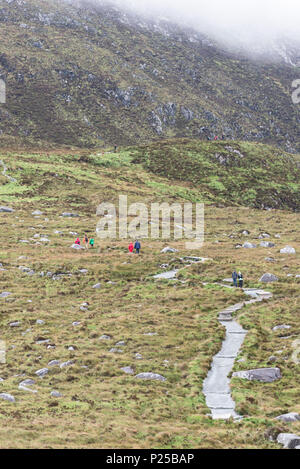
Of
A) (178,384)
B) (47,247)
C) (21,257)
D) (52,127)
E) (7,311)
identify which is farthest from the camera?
(52,127)

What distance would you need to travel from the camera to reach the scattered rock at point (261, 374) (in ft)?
81.7

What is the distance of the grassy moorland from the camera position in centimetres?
1909

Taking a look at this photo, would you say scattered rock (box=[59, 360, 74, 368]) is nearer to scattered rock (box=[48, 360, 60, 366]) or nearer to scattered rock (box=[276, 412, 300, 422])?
scattered rock (box=[48, 360, 60, 366])

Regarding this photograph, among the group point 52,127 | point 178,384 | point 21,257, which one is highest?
point 52,127

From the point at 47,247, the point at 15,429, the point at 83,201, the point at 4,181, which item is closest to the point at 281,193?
the point at 83,201

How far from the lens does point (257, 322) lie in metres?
33.8

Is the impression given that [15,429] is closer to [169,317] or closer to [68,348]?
[68,348]

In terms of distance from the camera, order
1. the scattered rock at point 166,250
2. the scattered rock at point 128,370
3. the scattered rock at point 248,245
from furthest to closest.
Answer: the scattered rock at point 248,245
the scattered rock at point 166,250
the scattered rock at point 128,370

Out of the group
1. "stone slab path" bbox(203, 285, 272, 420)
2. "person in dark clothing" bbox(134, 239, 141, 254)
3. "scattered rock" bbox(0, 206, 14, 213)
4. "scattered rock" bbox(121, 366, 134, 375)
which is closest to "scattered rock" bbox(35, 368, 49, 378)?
"scattered rock" bbox(121, 366, 134, 375)

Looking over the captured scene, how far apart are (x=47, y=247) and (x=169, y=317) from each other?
84.2ft

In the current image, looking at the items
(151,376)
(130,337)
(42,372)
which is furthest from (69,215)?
(151,376)

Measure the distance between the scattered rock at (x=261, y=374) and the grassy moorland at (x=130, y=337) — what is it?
49 cm

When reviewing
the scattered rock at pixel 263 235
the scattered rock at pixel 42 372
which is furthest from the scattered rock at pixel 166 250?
the scattered rock at pixel 42 372

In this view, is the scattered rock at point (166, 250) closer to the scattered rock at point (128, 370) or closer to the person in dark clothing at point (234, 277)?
the person in dark clothing at point (234, 277)
